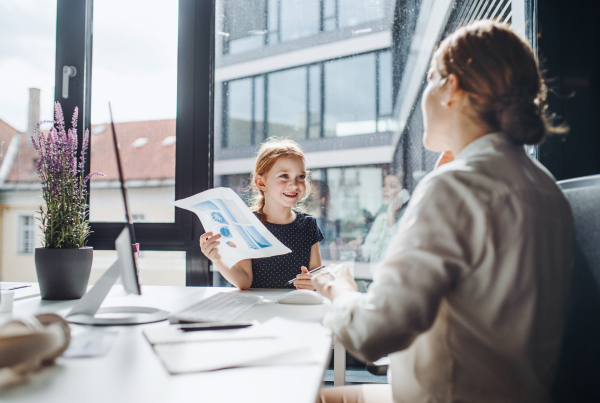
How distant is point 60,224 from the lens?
1.30 metres

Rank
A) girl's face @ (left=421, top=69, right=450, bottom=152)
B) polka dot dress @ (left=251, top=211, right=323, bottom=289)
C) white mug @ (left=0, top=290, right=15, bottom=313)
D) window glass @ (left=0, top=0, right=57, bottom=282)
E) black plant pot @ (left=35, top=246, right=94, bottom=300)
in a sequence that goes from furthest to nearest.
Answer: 1. window glass @ (left=0, top=0, right=57, bottom=282)
2. polka dot dress @ (left=251, top=211, right=323, bottom=289)
3. black plant pot @ (left=35, top=246, right=94, bottom=300)
4. white mug @ (left=0, top=290, right=15, bottom=313)
5. girl's face @ (left=421, top=69, right=450, bottom=152)

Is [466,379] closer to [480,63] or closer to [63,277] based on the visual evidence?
[480,63]

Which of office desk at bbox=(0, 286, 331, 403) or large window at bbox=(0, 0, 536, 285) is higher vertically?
large window at bbox=(0, 0, 536, 285)

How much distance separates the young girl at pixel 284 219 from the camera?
185cm

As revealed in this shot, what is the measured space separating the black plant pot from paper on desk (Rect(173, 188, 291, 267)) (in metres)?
0.37

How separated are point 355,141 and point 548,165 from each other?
86 cm

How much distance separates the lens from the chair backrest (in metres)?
0.78

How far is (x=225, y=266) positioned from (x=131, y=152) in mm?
1052

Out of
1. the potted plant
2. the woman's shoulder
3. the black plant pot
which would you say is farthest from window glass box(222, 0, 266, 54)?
the black plant pot

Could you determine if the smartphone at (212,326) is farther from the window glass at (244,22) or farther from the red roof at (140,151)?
the window glass at (244,22)

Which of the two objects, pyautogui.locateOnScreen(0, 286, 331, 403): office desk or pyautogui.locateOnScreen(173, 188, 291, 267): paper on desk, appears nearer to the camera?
pyautogui.locateOnScreen(0, 286, 331, 403): office desk

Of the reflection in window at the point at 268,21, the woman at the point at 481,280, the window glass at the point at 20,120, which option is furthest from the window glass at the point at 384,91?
the window glass at the point at 20,120

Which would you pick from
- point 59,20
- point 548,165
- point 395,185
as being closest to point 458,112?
point 548,165

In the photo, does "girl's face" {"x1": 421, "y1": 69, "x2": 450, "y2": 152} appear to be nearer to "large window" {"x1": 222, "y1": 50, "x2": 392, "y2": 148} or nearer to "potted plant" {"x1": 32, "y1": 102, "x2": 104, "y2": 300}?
"potted plant" {"x1": 32, "y1": 102, "x2": 104, "y2": 300}
